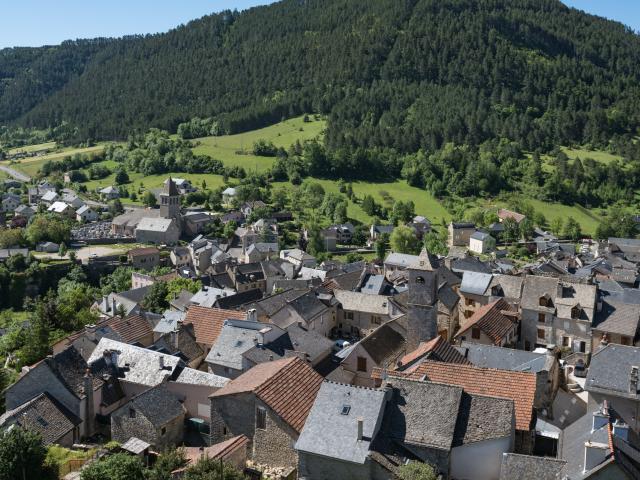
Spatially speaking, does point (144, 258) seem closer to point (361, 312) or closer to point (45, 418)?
point (361, 312)

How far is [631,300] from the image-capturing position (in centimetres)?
4650

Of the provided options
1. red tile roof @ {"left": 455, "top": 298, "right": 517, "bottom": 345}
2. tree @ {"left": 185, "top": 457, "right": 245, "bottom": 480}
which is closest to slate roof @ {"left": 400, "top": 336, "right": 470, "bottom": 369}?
red tile roof @ {"left": 455, "top": 298, "right": 517, "bottom": 345}

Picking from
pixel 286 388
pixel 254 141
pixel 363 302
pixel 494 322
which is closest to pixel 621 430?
pixel 286 388

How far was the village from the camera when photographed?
74.7 ft

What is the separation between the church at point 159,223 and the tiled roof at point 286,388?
A: 9129 centimetres

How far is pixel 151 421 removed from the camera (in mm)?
28656

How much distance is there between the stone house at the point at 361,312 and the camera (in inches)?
1891

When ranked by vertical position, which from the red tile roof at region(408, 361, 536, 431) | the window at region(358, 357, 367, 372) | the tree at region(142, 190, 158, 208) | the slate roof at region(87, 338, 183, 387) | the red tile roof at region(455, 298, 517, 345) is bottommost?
the tree at region(142, 190, 158, 208)

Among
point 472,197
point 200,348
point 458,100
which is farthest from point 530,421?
point 458,100

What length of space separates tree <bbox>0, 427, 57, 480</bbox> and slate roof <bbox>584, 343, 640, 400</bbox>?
904 inches

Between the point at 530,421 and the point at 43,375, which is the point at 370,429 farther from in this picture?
the point at 43,375

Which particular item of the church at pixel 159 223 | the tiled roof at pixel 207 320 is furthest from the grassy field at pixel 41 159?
the tiled roof at pixel 207 320

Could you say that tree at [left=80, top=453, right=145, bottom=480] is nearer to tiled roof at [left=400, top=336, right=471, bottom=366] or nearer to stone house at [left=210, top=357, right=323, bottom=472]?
stone house at [left=210, top=357, right=323, bottom=472]

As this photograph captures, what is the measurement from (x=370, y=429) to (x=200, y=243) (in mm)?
84369
